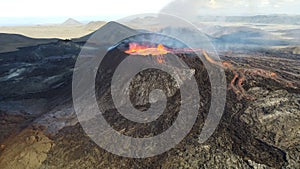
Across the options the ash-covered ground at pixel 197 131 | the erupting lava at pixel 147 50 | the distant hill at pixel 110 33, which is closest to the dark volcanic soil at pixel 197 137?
the ash-covered ground at pixel 197 131

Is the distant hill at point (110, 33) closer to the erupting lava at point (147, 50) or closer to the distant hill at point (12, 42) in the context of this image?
the distant hill at point (12, 42)

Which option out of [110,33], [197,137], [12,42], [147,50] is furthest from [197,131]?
[12,42]

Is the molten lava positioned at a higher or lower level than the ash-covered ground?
higher

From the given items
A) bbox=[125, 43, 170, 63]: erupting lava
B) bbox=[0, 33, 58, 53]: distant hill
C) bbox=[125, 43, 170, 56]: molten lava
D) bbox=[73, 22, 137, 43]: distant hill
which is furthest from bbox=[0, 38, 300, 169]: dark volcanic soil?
bbox=[73, 22, 137, 43]: distant hill

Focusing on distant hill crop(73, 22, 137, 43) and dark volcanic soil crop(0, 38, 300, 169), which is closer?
dark volcanic soil crop(0, 38, 300, 169)

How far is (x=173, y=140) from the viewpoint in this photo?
13500mm

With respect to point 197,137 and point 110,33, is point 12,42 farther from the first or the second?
point 197,137

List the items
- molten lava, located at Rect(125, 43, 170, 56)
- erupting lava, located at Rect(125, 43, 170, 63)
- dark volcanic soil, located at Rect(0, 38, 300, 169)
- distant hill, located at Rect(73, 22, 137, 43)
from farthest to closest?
distant hill, located at Rect(73, 22, 137, 43) < molten lava, located at Rect(125, 43, 170, 56) < erupting lava, located at Rect(125, 43, 170, 63) < dark volcanic soil, located at Rect(0, 38, 300, 169)

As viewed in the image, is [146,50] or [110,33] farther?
[110,33]

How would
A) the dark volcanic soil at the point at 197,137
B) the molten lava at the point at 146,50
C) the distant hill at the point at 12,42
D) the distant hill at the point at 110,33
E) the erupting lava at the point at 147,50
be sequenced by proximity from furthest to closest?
the distant hill at the point at 110,33
the distant hill at the point at 12,42
the molten lava at the point at 146,50
the erupting lava at the point at 147,50
the dark volcanic soil at the point at 197,137

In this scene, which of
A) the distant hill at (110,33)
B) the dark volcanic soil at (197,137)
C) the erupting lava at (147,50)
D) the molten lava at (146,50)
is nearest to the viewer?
the dark volcanic soil at (197,137)

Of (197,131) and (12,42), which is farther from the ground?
(197,131)

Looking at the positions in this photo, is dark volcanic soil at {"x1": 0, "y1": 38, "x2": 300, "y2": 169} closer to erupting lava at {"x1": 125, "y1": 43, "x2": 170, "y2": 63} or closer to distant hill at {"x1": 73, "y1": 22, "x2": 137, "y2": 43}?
erupting lava at {"x1": 125, "y1": 43, "x2": 170, "y2": 63}

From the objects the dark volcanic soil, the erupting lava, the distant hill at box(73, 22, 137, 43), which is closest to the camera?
the dark volcanic soil
